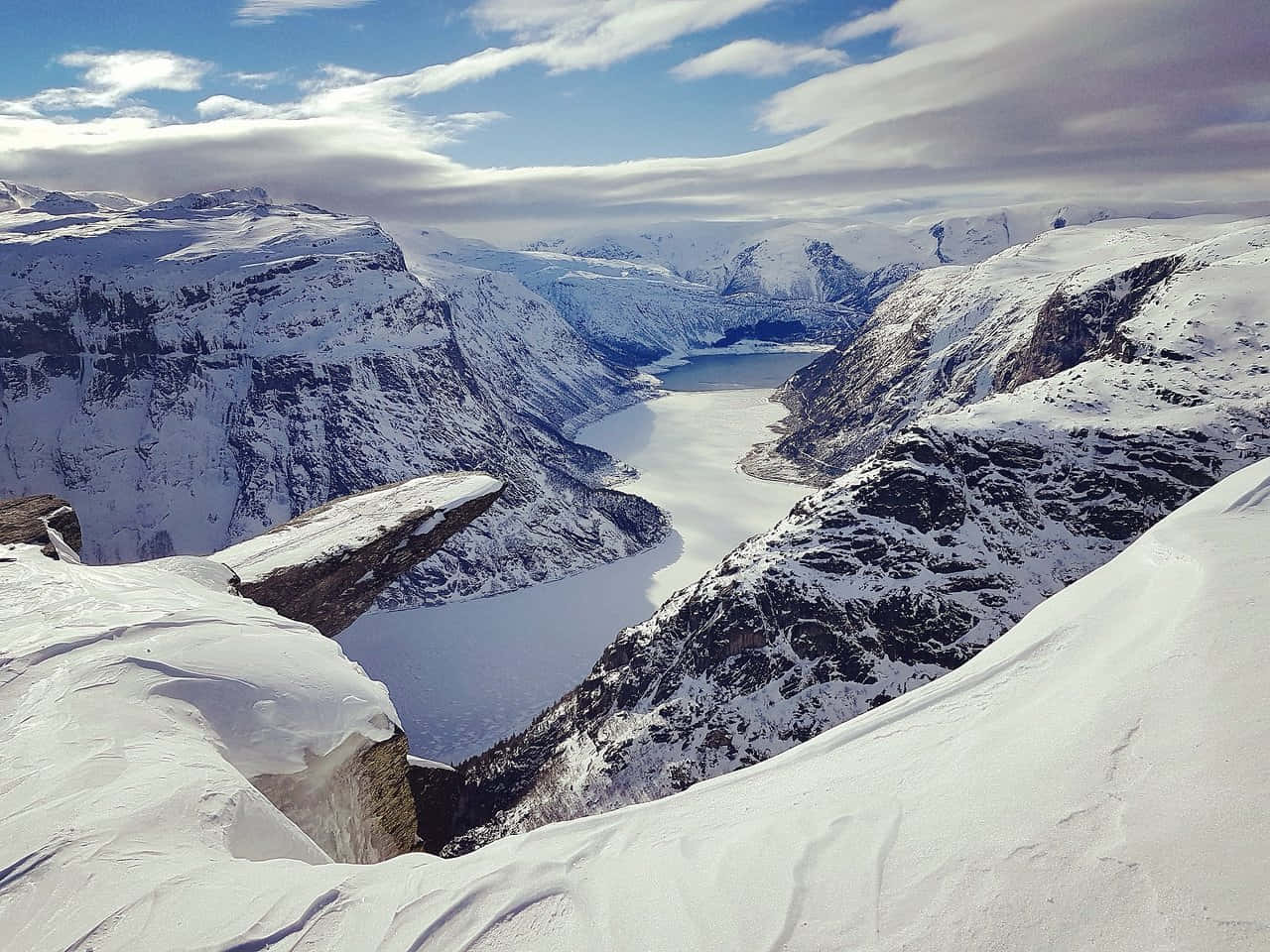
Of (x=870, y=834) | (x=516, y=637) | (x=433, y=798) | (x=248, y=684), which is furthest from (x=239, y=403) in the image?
(x=870, y=834)

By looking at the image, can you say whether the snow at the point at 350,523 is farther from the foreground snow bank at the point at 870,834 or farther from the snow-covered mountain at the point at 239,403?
the snow-covered mountain at the point at 239,403

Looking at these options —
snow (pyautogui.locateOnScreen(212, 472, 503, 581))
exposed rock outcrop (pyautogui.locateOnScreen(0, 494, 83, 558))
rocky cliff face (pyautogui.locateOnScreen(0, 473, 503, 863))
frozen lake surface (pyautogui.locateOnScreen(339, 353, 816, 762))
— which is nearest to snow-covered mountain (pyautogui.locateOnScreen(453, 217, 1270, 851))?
frozen lake surface (pyautogui.locateOnScreen(339, 353, 816, 762))

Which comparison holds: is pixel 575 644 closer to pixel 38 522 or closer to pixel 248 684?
pixel 38 522

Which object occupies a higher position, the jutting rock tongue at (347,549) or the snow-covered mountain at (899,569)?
the jutting rock tongue at (347,549)

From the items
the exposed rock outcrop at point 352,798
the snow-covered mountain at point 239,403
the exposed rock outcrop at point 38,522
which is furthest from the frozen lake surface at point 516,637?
the exposed rock outcrop at point 352,798

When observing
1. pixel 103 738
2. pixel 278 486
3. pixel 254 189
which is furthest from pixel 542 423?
pixel 103 738

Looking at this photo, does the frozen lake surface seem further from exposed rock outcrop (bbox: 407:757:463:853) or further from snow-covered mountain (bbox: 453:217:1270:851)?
exposed rock outcrop (bbox: 407:757:463:853)
